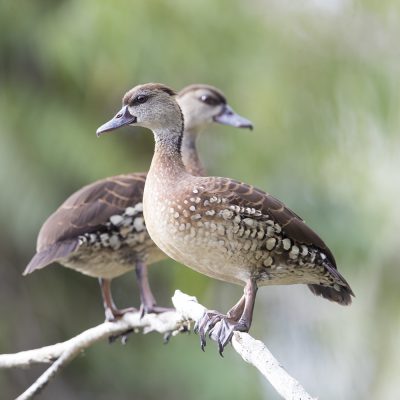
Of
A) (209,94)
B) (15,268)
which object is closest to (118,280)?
(15,268)

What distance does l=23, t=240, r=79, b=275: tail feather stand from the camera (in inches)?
203

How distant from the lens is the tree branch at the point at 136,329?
12.6 feet

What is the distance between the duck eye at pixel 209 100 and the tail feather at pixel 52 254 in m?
1.44

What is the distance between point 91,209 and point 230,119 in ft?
4.12

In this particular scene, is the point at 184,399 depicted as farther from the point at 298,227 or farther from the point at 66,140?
the point at 298,227

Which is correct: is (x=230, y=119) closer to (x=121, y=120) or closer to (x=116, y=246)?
(x=116, y=246)

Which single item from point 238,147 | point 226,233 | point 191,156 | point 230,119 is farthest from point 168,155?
point 238,147

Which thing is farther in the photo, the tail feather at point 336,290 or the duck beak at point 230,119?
the duck beak at point 230,119

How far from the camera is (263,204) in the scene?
180 inches

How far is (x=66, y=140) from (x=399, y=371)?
361cm

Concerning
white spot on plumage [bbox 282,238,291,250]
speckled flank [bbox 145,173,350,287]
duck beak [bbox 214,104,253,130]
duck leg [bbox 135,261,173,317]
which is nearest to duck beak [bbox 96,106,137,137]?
speckled flank [bbox 145,173,350,287]

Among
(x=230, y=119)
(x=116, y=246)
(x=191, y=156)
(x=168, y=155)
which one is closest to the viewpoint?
(x=168, y=155)

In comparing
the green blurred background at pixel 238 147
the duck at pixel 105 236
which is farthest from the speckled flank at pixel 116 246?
the green blurred background at pixel 238 147

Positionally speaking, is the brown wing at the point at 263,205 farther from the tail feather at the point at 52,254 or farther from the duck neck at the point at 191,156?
the duck neck at the point at 191,156
